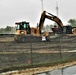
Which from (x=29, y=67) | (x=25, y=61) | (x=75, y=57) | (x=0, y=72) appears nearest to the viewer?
(x=0, y=72)

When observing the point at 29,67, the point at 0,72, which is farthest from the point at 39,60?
the point at 0,72

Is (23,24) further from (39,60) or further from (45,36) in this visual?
(39,60)

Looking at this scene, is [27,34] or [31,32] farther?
[31,32]

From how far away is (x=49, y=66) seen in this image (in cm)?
2086

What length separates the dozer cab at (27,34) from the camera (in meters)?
45.8

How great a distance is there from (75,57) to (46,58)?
10.3ft

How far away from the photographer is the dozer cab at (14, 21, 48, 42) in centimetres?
4581

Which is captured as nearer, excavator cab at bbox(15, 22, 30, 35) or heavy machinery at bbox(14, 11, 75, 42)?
heavy machinery at bbox(14, 11, 75, 42)

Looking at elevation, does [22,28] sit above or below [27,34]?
above

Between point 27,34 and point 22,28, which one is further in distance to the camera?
point 22,28

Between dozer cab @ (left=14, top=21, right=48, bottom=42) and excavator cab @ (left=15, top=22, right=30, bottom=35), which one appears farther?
excavator cab @ (left=15, top=22, right=30, bottom=35)

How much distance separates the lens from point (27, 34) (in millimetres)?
47469

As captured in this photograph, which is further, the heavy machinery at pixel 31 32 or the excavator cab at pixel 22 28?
the excavator cab at pixel 22 28

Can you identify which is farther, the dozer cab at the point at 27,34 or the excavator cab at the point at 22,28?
the excavator cab at the point at 22,28
